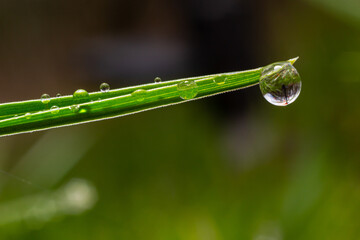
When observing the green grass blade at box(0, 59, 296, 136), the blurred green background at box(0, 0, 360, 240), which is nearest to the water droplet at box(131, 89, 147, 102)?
the green grass blade at box(0, 59, 296, 136)

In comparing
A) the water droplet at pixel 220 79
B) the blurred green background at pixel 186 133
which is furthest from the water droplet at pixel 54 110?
the blurred green background at pixel 186 133

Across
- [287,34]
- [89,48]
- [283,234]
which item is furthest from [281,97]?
[89,48]

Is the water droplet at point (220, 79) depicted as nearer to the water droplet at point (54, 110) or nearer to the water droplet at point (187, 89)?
the water droplet at point (187, 89)

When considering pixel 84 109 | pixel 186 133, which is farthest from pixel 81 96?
pixel 186 133

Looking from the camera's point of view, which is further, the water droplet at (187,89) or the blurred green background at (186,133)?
the blurred green background at (186,133)

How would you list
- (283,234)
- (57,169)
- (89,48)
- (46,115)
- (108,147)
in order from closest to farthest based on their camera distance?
(46,115) → (283,234) → (57,169) → (108,147) → (89,48)

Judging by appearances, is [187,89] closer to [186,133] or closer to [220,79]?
[220,79]

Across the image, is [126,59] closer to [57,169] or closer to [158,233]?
[57,169]
